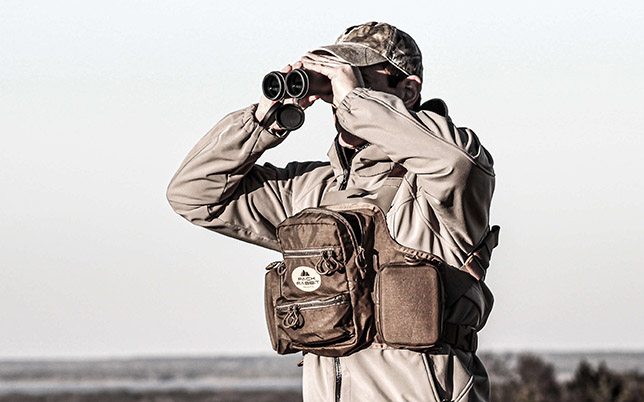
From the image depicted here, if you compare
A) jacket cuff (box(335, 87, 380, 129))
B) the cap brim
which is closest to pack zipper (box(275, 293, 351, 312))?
jacket cuff (box(335, 87, 380, 129))

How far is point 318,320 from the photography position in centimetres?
449

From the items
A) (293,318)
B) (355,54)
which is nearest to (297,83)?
(355,54)

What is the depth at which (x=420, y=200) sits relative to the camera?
4453 millimetres

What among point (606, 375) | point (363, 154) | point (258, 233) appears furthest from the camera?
point (606, 375)

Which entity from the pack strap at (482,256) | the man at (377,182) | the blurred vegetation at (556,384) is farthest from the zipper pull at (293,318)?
the blurred vegetation at (556,384)

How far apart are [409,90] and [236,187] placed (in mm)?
831

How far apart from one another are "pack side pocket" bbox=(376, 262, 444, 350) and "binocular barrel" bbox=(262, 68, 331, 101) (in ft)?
2.40

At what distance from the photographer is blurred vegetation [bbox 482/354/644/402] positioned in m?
16.2

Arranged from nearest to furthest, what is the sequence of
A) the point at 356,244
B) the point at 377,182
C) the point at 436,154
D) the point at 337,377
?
1. the point at 436,154
2. the point at 356,244
3. the point at 337,377
4. the point at 377,182

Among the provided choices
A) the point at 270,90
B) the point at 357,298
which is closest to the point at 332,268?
the point at 357,298

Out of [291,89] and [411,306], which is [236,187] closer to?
[291,89]

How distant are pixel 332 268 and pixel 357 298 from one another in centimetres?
14

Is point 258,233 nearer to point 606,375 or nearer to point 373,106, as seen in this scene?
point 373,106

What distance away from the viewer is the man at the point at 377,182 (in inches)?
169
